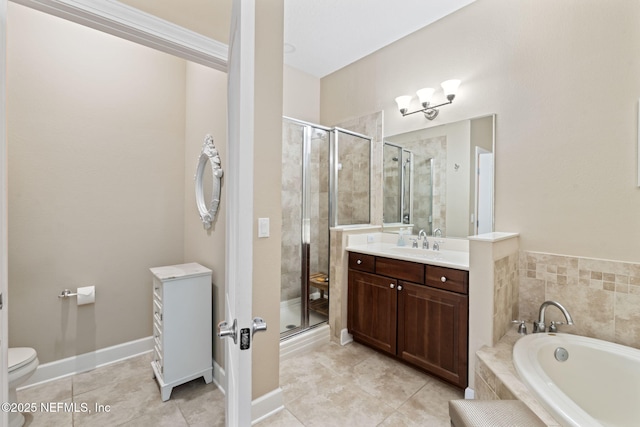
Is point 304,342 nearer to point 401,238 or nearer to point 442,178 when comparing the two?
point 401,238

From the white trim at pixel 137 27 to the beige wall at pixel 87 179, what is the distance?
99 centimetres

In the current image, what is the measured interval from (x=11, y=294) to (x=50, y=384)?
2.30 feet

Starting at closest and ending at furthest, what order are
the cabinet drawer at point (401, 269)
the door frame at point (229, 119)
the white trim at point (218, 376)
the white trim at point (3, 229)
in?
the door frame at point (229, 119), the white trim at point (3, 229), the white trim at point (218, 376), the cabinet drawer at point (401, 269)

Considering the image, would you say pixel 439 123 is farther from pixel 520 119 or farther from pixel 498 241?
pixel 498 241

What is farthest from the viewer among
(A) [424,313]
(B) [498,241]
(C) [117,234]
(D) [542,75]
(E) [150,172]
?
(E) [150,172]

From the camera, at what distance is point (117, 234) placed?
232 cm

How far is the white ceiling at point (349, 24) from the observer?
2232 mm

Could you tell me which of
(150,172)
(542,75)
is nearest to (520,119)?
(542,75)

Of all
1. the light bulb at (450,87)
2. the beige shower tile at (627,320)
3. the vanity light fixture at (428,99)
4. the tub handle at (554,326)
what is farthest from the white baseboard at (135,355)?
the light bulb at (450,87)

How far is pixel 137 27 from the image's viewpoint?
1449 mm

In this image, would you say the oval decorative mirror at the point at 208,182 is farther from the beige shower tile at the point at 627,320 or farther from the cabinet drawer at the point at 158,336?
the beige shower tile at the point at 627,320

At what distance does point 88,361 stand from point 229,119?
2319mm

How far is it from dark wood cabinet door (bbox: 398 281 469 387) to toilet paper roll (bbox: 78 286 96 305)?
241cm

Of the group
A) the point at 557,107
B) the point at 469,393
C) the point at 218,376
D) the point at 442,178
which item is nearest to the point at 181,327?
the point at 218,376
